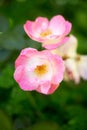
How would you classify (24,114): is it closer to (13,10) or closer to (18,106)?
(18,106)

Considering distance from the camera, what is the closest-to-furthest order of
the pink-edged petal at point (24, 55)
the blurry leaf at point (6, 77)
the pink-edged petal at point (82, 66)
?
the pink-edged petal at point (24, 55) → the blurry leaf at point (6, 77) → the pink-edged petal at point (82, 66)

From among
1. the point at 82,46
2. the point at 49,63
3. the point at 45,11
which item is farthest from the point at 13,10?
the point at 49,63

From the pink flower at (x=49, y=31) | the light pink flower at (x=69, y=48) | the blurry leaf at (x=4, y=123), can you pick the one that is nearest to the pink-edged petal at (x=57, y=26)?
the pink flower at (x=49, y=31)

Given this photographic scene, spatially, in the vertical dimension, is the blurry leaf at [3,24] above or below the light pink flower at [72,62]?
above

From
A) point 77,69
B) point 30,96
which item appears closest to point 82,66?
point 77,69

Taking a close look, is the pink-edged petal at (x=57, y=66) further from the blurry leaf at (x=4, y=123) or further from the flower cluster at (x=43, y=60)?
the blurry leaf at (x=4, y=123)

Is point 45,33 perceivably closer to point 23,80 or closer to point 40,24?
point 40,24

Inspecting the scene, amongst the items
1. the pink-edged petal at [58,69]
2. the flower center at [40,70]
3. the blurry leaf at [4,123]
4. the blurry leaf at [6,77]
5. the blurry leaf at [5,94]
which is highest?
the pink-edged petal at [58,69]
